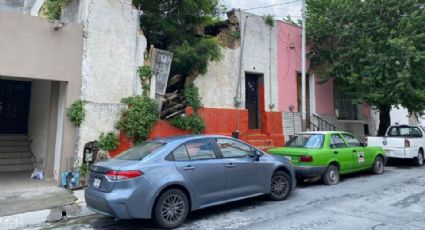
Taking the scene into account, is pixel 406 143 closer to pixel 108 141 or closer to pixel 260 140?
pixel 260 140

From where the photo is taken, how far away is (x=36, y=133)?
39.4 ft

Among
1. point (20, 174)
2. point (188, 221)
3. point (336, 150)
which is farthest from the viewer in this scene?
point (20, 174)

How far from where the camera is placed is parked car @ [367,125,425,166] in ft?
42.7

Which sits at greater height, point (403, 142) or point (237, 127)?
point (237, 127)

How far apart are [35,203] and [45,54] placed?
3.84 metres

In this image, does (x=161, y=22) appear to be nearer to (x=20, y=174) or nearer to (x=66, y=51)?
(x=66, y=51)

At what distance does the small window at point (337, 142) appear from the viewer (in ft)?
33.4

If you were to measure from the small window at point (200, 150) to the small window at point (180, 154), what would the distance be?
0.08 metres

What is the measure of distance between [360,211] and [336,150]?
315 cm

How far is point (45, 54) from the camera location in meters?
9.34

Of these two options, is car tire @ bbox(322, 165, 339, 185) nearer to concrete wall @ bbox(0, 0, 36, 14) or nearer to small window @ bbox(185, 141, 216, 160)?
small window @ bbox(185, 141, 216, 160)

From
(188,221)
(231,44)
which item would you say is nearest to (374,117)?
(231,44)

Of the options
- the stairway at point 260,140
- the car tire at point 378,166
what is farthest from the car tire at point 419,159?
the stairway at point 260,140

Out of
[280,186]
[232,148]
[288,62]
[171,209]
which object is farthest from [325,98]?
[171,209]
